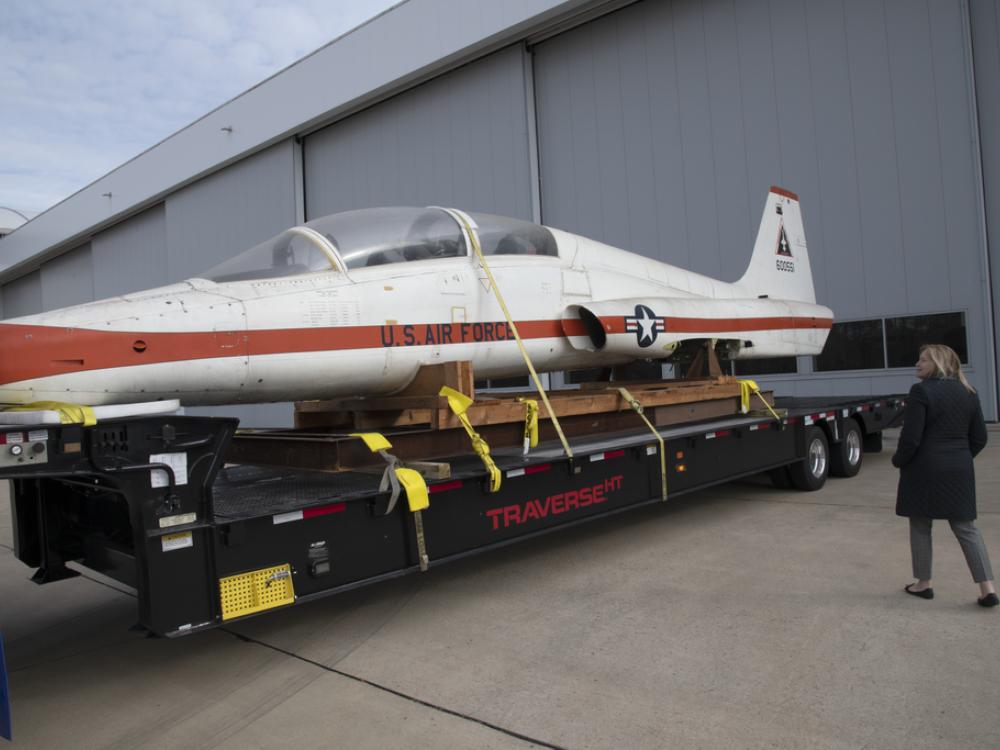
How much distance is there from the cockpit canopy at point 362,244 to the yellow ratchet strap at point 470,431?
1153 mm

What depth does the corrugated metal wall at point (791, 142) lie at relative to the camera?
12.6 meters

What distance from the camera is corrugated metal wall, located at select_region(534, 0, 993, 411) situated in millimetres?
12641

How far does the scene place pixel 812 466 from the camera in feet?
28.3

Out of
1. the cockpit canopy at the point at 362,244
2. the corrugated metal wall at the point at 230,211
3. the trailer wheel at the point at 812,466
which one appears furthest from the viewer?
the corrugated metal wall at the point at 230,211

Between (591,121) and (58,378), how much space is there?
1458 cm

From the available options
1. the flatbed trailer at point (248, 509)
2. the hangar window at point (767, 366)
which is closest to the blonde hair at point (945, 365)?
the flatbed trailer at point (248, 509)

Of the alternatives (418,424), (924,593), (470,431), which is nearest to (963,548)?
(924,593)

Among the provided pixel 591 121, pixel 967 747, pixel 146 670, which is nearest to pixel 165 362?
pixel 146 670

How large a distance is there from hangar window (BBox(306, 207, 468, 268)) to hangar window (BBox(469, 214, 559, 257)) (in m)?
0.31

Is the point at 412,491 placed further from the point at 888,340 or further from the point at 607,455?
the point at 888,340

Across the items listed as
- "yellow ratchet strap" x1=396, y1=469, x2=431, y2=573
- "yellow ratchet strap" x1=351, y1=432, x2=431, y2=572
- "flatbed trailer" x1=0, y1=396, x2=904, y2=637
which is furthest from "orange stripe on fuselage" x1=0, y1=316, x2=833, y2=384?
"yellow ratchet strap" x1=396, y1=469, x2=431, y2=573

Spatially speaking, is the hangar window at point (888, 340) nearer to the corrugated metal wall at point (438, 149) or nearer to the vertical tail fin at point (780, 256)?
the vertical tail fin at point (780, 256)

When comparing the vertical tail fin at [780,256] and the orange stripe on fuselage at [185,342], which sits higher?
the vertical tail fin at [780,256]

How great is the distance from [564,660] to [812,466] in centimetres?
579
